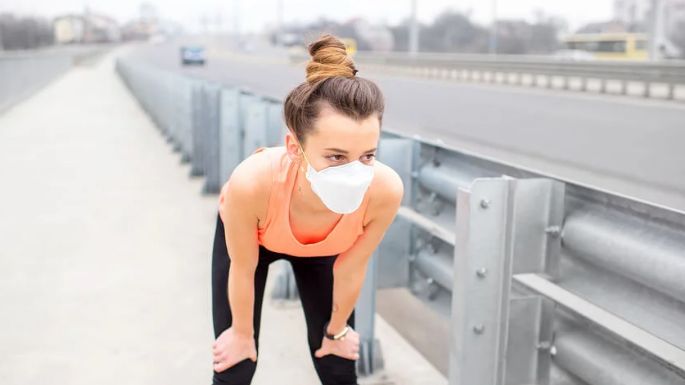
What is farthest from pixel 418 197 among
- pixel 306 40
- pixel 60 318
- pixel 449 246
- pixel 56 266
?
pixel 56 266

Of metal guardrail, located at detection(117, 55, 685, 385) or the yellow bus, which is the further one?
the yellow bus

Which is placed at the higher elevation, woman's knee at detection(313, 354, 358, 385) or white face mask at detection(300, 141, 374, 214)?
white face mask at detection(300, 141, 374, 214)

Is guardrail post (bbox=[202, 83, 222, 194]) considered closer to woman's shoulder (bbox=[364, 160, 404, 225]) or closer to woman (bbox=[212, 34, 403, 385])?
woman (bbox=[212, 34, 403, 385])

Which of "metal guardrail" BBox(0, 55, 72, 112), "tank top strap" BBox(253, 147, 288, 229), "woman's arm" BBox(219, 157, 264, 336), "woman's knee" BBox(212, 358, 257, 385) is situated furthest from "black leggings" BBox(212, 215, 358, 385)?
"metal guardrail" BBox(0, 55, 72, 112)

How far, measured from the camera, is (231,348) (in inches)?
110

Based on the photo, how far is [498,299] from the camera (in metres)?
2.74

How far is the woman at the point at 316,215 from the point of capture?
7.46ft

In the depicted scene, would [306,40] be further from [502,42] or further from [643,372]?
[502,42]

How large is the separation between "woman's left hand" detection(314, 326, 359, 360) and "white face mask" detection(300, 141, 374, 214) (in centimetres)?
73

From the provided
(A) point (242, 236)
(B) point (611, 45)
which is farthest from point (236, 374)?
(B) point (611, 45)

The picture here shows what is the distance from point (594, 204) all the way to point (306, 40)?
1.02 metres

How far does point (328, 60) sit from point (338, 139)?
26 cm

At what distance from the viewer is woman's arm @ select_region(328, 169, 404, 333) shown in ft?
8.44

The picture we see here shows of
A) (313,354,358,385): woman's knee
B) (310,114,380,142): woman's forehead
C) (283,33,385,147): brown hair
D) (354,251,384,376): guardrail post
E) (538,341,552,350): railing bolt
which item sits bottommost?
(354,251,384,376): guardrail post
